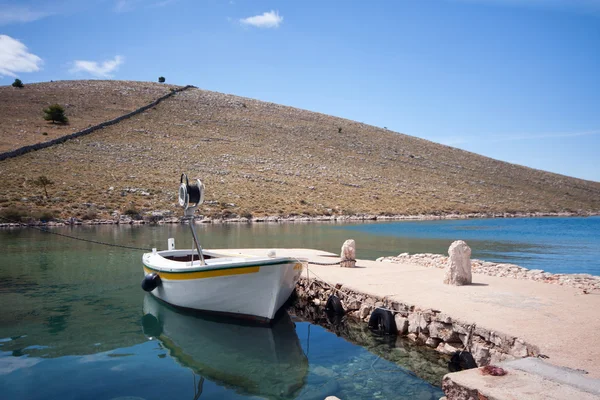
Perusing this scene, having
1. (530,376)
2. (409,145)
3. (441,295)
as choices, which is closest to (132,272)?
(441,295)

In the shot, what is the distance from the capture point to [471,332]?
761cm

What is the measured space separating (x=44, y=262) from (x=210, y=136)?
193 ft

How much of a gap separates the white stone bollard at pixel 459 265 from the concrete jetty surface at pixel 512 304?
269 mm

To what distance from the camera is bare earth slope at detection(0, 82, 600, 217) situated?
4850cm

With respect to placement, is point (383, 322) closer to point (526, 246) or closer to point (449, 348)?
point (449, 348)

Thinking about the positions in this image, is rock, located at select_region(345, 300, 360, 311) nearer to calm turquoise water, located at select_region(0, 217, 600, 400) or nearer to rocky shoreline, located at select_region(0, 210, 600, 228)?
calm turquoise water, located at select_region(0, 217, 600, 400)

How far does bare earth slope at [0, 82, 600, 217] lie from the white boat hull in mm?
34933

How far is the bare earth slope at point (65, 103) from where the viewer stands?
63625mm

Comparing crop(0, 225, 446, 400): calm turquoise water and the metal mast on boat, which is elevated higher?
the metal mast on boat

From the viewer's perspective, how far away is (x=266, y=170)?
216 feet

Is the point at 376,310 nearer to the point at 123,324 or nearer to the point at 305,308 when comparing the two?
the point at 305,308

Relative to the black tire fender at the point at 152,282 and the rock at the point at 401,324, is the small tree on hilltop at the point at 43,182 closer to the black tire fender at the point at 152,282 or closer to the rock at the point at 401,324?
the black tire fender at the point at 152,282

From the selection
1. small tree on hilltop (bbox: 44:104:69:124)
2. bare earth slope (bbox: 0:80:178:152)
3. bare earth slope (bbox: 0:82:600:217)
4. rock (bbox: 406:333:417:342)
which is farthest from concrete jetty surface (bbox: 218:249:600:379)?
small tree on hilltop (bbox: 44:104:69:124)

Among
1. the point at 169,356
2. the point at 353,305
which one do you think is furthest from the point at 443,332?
the point at 169,356
